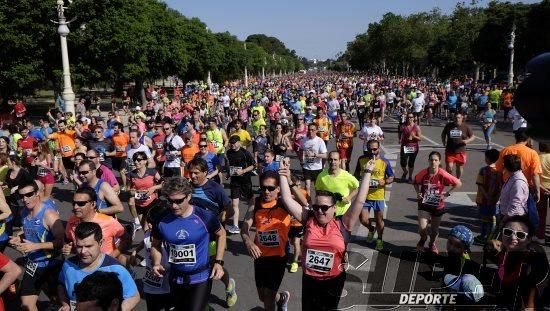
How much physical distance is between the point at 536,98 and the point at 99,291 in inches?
95.5

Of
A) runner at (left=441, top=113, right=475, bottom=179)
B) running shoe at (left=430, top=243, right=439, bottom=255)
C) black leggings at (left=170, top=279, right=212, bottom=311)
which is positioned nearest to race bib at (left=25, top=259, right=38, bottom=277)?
black leggings at (left=170, top=279, right=212, bottom=311)

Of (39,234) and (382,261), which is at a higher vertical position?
(39,234)

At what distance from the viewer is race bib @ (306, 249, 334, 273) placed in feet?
13.5

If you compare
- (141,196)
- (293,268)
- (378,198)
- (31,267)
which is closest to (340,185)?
(378,198)

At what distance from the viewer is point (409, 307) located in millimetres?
4375

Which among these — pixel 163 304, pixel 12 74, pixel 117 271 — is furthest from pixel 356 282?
pixel 12 74

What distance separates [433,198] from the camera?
260 inches

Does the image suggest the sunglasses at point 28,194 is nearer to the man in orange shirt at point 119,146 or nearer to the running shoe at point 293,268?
the running shoe at point 293,268

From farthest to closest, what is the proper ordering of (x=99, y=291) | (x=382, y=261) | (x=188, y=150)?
(x=188, y=150)
(x=382, y=261)
(x=99, y=291)

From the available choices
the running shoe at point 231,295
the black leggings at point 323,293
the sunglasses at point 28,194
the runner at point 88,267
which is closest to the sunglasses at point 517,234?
the black leggings at point 323,293

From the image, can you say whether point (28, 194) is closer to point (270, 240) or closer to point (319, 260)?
point (270, 240)

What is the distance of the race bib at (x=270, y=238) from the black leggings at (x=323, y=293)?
682mm

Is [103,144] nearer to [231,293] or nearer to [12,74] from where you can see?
[231,293]

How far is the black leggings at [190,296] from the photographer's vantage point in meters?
4.28
